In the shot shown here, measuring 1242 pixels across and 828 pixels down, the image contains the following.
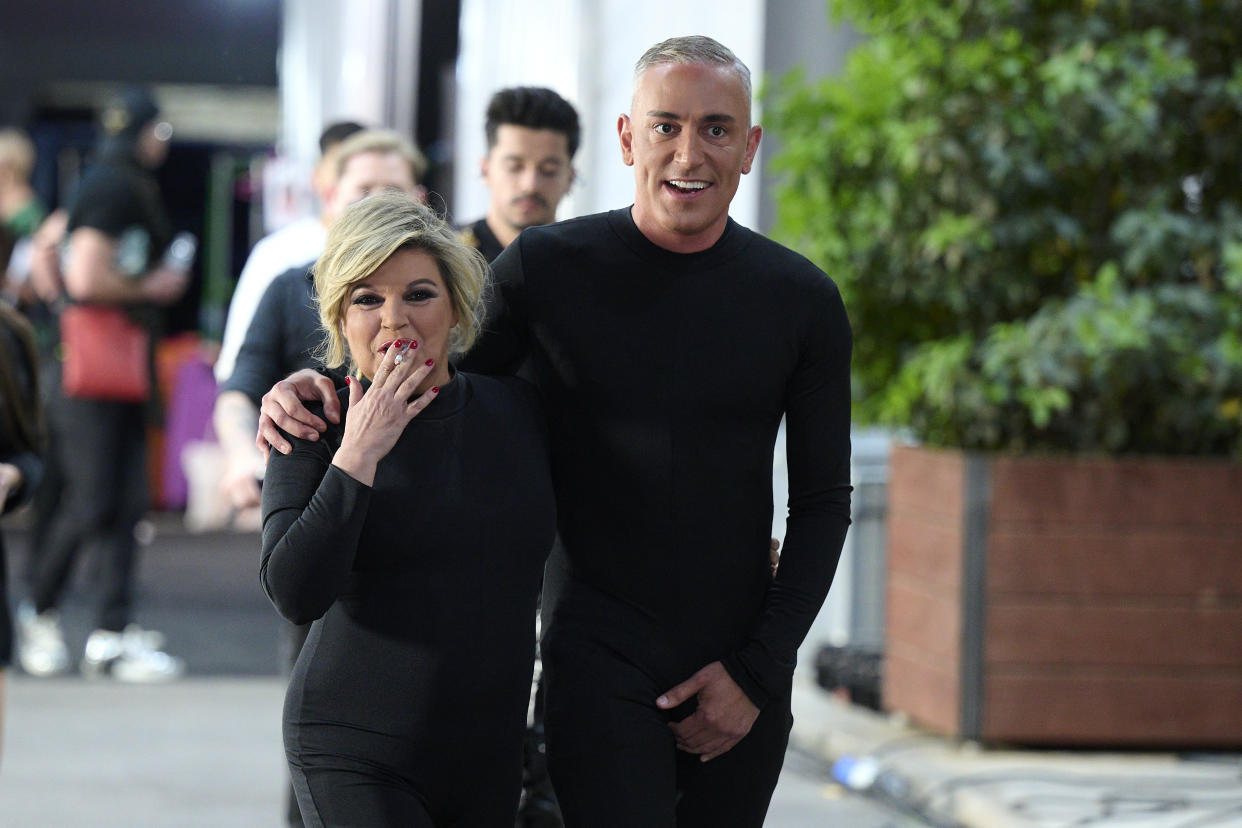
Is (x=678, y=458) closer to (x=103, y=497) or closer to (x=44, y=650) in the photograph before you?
(x=103, y=497)

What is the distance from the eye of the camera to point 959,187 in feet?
20.5

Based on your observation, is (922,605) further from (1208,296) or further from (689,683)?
(689,683)

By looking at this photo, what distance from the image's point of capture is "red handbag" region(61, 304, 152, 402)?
25.9ft

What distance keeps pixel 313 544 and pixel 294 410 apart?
0.23 meters

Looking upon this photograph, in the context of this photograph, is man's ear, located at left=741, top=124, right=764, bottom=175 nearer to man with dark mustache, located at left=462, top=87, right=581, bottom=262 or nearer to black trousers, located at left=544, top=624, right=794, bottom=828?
black trousers, located at left=544, top=624, right=794, bottom=828

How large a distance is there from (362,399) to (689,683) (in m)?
0.61

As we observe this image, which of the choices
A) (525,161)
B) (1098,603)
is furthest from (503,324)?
(1098,603)

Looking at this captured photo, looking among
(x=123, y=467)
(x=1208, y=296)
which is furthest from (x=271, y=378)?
(x=123, y=467)

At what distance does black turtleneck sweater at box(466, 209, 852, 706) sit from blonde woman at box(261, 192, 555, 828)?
118 mm

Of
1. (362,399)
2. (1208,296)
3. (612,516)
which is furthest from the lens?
(1208,296)

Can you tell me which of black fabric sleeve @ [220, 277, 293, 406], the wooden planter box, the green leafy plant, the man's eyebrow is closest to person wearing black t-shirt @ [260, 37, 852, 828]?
the man's eyebrow

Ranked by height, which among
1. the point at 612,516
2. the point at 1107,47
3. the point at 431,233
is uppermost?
the point at 1107,47

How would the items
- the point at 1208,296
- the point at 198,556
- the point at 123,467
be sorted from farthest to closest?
the point at 198,556
the point at 123,467
the point at 1208,296

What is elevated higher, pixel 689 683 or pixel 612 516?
pixel 612 516
